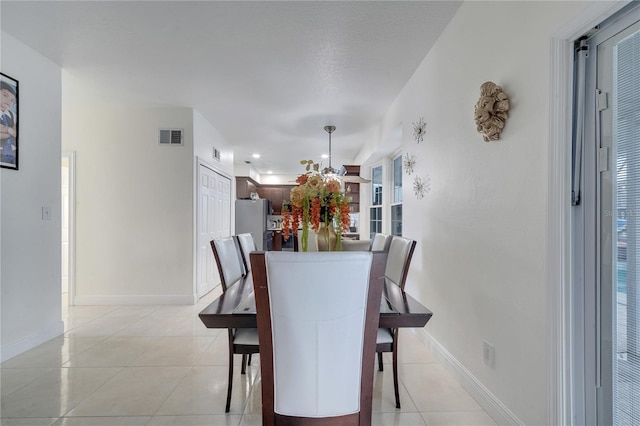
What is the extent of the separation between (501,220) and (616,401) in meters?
0.83

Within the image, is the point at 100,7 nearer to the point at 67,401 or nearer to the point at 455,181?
the point at 67,401

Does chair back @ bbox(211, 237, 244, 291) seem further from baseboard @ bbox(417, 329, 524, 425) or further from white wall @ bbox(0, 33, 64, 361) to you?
white wall @ bbox(0, 33, 64, 361)

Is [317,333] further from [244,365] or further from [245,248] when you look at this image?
[245,248]

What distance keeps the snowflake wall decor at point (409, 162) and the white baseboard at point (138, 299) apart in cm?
310

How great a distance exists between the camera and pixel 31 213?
8.23ft

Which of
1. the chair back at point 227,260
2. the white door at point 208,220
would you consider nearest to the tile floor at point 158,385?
the chair back at point 227,260

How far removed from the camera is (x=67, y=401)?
1.80 meters

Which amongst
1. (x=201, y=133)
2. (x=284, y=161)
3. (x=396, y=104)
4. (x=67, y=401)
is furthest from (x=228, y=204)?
(x=67, y=401)

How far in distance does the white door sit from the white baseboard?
203mm

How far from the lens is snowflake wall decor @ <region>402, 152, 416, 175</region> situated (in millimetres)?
2888

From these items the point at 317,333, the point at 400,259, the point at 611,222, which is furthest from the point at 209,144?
the point at 611,222

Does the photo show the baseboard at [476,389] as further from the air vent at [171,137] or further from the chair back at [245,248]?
the air vent at [171,137]

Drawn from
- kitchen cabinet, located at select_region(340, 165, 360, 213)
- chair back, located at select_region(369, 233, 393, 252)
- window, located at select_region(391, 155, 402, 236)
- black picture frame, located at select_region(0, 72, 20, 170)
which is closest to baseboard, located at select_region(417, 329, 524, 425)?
chair back, located at select_region(369, 233, 393, 252)

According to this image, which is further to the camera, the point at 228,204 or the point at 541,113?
the point at 228,204
